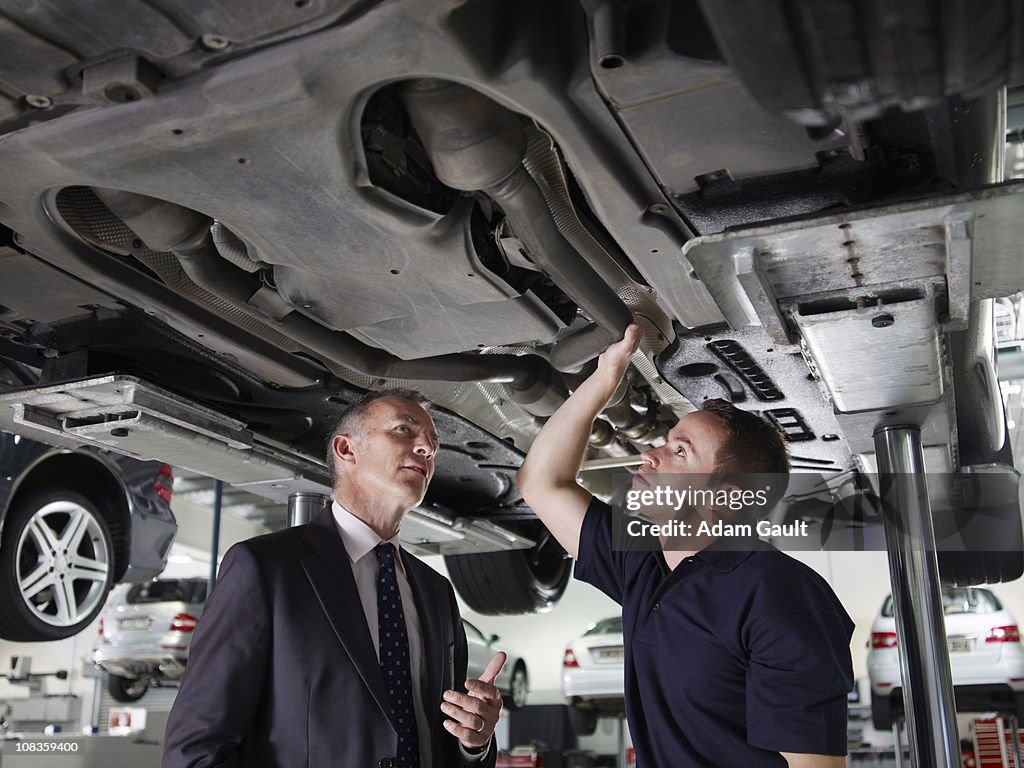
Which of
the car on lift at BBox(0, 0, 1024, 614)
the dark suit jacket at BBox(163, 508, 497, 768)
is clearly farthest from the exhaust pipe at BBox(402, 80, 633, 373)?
the dark suit jacket at BBox(163, 508, 497, 768)

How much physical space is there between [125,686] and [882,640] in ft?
21.6

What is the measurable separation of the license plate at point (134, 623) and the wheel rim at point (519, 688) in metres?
3.49

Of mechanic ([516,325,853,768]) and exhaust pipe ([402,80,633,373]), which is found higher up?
exhaust pipe ([402,80,633,373])

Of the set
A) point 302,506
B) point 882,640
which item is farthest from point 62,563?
point 882,640

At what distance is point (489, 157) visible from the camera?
156 centimetres

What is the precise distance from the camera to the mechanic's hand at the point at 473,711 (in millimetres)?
1838

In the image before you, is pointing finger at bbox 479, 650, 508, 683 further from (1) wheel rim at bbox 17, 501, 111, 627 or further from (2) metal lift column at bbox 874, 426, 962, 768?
(1) wheel rim at bbox 17, 501, 111, 627

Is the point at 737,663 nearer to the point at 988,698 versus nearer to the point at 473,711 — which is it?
the point at 473,711

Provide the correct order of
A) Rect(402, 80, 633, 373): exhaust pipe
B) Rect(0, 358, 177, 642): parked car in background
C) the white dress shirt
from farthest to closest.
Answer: Rect(0, 358, 177, 642): parked car in background < the white dress shirt < Rect(402, 80, 633, 373): exhaust pipe

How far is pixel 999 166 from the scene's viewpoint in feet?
5.17

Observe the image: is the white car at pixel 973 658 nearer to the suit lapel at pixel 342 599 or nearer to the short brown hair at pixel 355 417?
the short brown hair at pixel 355 417

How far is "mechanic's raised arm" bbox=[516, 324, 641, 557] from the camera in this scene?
2.06m

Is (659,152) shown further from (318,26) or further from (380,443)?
(380,443)

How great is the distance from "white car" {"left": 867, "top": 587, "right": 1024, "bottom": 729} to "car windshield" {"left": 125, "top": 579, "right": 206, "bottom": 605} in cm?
547
